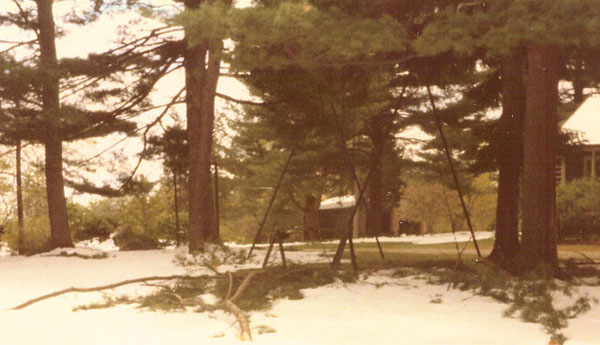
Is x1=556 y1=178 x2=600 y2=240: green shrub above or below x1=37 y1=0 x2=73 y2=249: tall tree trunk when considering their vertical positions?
below

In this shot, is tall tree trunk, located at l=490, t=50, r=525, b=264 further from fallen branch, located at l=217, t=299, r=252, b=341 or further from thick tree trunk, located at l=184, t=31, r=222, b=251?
thick tree trunk, located at l=184, t=31, r=222, b=251

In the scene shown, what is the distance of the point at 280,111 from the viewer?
15.2 m

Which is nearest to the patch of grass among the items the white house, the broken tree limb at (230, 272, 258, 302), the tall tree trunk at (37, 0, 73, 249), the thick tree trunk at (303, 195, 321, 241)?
the tall tree trunk at (37, 0, 73, 249)

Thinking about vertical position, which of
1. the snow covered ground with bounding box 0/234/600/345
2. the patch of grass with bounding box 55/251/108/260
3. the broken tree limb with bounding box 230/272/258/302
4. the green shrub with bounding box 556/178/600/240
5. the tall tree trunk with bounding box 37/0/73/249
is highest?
the tall tree trunk with bounding box 37/0/73/249

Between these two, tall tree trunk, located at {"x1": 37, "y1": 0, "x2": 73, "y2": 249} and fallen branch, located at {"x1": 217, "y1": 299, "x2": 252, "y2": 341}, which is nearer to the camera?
fallen branch, located at {"x1": 217, "y1": 299, "x2": 252, "y2": 341}

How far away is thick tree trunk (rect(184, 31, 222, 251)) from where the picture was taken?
57.4 ft

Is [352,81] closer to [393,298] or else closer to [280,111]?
[280,111]

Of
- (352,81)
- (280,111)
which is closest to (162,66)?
(280,111)

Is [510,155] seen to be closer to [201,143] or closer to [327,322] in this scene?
[327,322]

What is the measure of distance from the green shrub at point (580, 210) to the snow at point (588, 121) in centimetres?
279

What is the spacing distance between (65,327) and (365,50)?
4.54 metres

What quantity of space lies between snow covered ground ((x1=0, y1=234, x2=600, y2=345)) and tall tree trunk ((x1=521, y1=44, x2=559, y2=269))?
3.31 ft

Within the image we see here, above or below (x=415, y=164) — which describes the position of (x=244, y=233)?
below

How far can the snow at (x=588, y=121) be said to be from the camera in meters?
23.4
